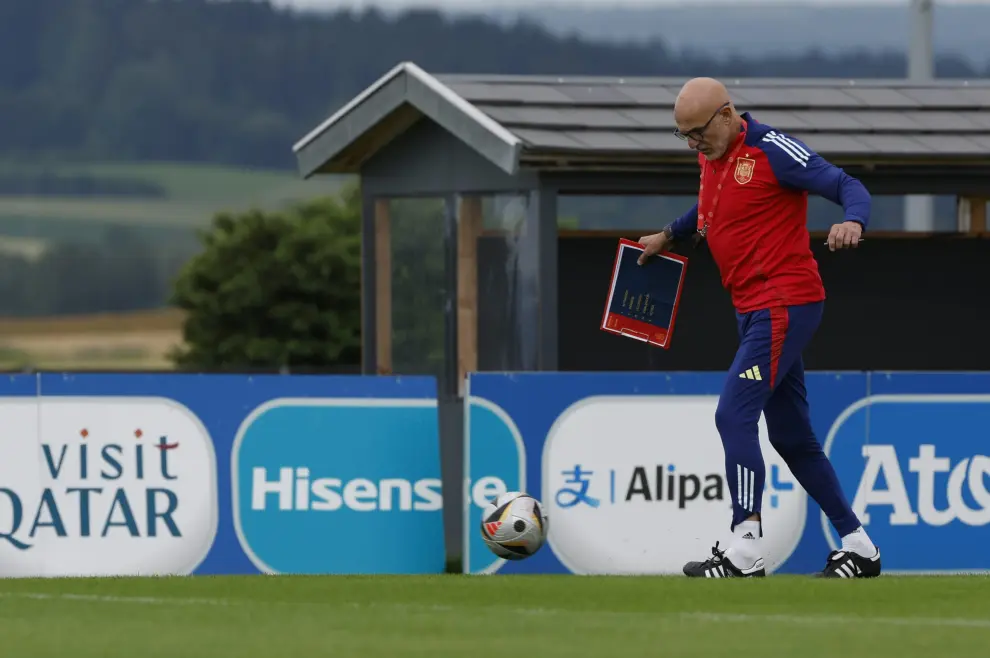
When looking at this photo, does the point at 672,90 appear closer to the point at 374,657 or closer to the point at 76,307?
the point at 374,657

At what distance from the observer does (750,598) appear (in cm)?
777

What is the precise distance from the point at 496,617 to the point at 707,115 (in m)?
2.42

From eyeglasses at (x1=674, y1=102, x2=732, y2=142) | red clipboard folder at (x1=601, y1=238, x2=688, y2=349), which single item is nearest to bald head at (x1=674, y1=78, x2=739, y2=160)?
eyeglasses at (x1=674, y1=102, x2=732, y2=142)

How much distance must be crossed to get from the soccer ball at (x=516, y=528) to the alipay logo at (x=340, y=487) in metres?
0.69

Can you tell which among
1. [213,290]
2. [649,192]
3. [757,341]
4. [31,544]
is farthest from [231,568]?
[213,290]

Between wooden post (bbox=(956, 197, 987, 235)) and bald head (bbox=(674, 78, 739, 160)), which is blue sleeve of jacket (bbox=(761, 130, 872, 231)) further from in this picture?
wooden post (bbox=(956, 197, 987, 235))

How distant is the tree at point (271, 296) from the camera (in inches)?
2024

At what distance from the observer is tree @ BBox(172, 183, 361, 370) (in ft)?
169

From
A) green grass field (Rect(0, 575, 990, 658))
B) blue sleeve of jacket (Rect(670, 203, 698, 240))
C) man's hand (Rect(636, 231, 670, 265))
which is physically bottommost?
green grass field (Rect(0, 575, 990, 658))

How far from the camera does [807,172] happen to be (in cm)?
843

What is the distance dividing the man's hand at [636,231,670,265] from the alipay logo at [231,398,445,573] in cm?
145

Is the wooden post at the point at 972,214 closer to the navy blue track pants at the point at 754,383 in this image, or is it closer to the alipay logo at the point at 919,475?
the alipay logo at the point at 919,475

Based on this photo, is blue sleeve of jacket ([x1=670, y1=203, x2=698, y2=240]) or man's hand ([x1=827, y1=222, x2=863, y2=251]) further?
blue sleeve of jacket ([x1=670, y1=203, x2=698, y2=240])

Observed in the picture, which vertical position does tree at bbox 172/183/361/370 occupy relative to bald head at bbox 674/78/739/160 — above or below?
below
